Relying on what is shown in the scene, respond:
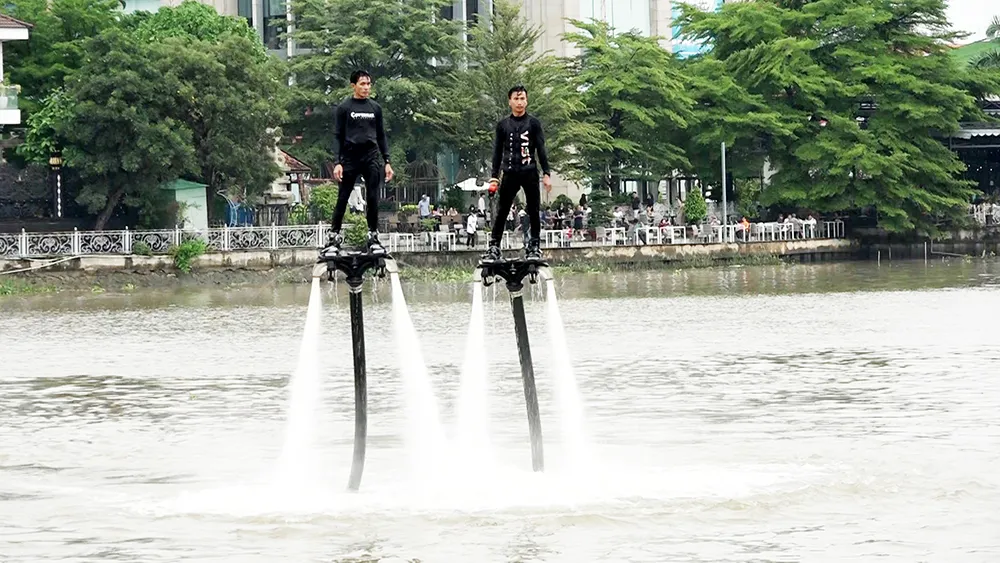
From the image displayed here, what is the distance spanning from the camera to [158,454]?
Answer: 18516 mm

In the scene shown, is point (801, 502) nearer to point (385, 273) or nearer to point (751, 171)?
point (385, 273)

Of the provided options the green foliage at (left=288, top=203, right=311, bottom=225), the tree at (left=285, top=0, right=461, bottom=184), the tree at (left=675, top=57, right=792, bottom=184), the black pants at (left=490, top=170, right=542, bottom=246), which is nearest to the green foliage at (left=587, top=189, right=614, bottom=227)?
the tree at (left=675, top=57, right=792, bottom=184)

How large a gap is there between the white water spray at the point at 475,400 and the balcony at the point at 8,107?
35034 mm

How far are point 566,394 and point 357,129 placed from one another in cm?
389

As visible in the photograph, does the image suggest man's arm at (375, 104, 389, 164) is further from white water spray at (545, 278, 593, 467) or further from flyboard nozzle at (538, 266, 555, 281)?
white water spray at (545, 278, 593, 467)

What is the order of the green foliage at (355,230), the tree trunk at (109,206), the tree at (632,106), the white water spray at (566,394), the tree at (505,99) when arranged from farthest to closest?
1. the tree at (632,106)
2. the tree at (505,99)
3. the tree trunk at (109,206)
4. the green foliage at (355,230)
5. the white water spray at (566,394)

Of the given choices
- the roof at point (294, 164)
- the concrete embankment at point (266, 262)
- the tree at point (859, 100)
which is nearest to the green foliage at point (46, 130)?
the concrete embankment at point (266, 262)

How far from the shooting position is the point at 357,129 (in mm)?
14844

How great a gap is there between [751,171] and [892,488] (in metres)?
54.3

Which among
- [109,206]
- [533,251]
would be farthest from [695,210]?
[533,251]

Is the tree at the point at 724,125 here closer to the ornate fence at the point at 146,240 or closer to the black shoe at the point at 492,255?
the ornate fence at the point at 146,240

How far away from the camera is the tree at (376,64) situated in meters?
64.8

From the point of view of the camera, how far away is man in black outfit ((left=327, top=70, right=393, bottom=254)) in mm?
14828

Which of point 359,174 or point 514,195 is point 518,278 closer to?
point 514,195
